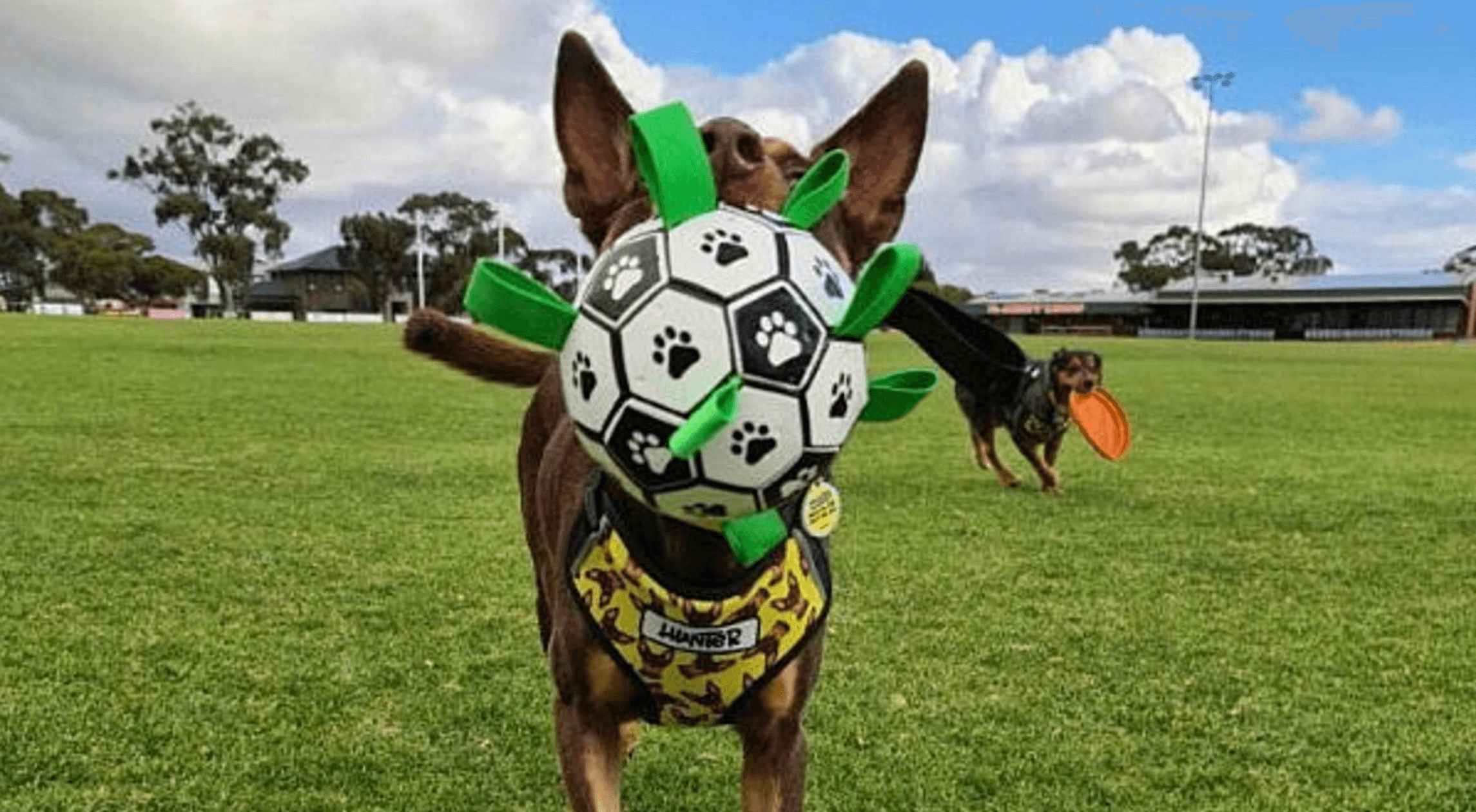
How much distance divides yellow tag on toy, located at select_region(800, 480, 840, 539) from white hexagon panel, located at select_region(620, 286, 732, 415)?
395mm

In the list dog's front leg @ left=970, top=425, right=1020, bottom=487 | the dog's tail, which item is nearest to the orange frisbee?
the dog's tail

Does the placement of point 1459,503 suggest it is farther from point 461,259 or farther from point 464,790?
point 461,259

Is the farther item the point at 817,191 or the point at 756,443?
the point at 817,191

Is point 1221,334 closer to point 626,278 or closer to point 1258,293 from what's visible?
point 1258,293

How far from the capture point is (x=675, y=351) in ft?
4.74

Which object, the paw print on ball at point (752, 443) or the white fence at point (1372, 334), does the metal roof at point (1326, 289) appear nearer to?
the white fence at point (1372, 334)

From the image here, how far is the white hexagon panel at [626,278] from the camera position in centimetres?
148

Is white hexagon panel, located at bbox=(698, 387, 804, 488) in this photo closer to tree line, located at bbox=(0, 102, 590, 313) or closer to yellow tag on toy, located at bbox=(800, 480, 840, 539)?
yellow tag on toy, located at bbox=(800, 480, 840, 539)

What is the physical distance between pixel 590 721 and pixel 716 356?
1.07 meters

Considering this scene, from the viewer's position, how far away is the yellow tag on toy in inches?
71.0

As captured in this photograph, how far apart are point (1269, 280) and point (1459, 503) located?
73.8m

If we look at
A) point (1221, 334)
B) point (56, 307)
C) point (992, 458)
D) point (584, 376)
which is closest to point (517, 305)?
point (584, 376)

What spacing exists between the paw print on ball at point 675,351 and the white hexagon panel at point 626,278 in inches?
2.4

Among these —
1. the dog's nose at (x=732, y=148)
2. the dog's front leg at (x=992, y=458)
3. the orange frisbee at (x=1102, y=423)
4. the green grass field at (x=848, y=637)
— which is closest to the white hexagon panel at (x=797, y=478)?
the dog's nose at (x=732, y=148)
